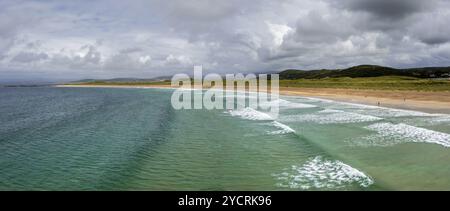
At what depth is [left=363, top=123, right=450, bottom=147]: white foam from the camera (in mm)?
20219

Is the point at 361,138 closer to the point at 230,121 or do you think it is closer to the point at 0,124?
the point at 230,121

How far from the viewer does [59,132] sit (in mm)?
25750

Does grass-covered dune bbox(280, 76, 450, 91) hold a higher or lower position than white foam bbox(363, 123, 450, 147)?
higher

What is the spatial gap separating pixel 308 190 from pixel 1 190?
10.3m

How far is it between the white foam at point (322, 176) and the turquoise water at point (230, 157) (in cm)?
4

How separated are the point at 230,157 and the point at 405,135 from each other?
1178 cm

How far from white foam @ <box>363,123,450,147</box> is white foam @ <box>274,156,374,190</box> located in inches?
246

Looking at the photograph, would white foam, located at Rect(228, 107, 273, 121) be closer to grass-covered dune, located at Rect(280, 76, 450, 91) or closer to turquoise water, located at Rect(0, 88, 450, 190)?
turquoise water, located at Rect(0, 88, 450, 190)

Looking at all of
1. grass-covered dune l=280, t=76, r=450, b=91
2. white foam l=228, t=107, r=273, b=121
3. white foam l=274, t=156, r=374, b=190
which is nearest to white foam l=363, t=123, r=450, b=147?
white foam l=274, t=156, r=374, b=190
